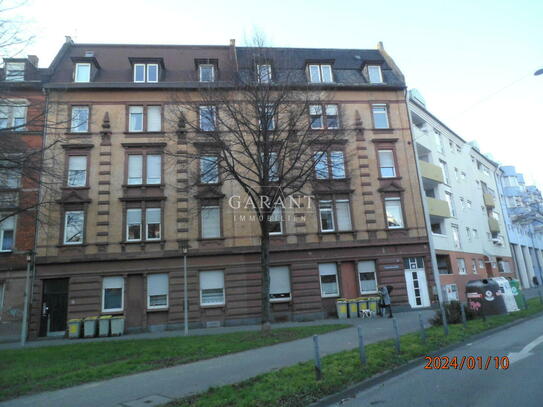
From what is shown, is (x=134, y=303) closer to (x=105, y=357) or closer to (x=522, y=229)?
(x=105, y=357)

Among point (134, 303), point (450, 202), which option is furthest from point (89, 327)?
point (450, 202)

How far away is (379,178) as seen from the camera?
75.4 ft

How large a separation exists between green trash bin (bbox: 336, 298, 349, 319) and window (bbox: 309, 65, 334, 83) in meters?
14.0

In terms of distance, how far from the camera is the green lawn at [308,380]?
6117mm

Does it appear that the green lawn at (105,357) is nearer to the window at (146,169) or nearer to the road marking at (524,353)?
the road marking at (524,353)

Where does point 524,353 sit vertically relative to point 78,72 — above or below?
below

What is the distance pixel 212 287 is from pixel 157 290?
288 cm

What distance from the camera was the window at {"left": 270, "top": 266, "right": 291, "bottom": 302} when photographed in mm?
20812

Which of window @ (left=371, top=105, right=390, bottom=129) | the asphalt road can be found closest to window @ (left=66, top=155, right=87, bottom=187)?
window @ (left=371, top=105, right=390, bottom=129)

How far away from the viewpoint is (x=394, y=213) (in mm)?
22734

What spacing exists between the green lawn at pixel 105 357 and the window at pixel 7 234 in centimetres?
793

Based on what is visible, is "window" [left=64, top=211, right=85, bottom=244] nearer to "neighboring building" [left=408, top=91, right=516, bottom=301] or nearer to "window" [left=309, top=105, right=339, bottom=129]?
"window" [left=309, top=105, right=339, bottom=129]
